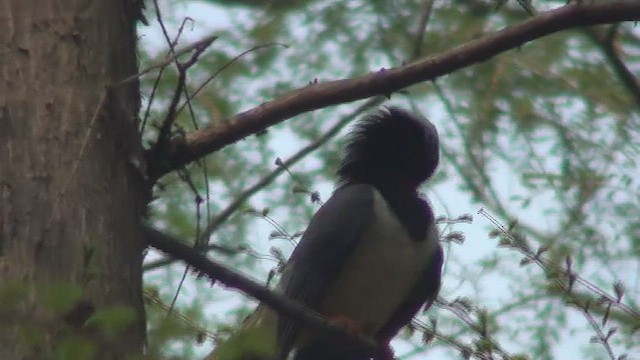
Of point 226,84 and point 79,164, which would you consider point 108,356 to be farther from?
point 226,84

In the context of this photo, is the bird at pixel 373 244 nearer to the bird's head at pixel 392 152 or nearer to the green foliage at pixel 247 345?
the bird's head at pixel 392 152

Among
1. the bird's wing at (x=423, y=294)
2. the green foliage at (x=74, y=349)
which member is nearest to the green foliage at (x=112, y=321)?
the green foliage at (x=74, y=349)

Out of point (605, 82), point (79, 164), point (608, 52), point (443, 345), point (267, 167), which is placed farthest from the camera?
point (605, 82)

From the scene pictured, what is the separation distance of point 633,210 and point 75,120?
3.61m

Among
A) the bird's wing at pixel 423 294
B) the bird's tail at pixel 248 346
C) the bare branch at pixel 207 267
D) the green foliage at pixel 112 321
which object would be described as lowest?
the bird's wing at pixel 423 294

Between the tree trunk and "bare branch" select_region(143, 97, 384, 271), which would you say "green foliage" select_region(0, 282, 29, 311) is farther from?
"bare branch" select_region(143, 97, 384, 271)

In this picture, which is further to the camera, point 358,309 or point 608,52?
point 608,52

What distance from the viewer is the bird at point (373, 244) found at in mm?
4230

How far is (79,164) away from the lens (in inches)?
108

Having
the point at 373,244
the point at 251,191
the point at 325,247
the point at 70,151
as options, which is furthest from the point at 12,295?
the point at 251,191

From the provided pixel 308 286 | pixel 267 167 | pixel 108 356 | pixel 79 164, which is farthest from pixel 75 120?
pixel 267 167

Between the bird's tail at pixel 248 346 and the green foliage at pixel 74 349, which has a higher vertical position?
the green foliage at pixel 74 349

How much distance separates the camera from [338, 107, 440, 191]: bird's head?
15.1ft

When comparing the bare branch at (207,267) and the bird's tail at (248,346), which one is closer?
the bird's tail at (248,346)
